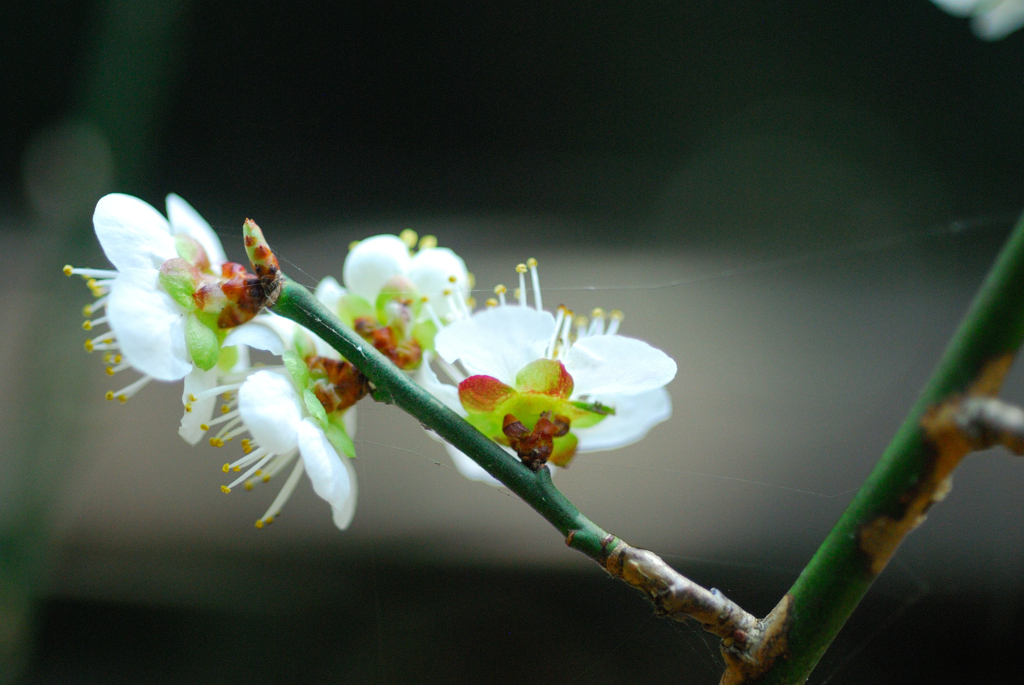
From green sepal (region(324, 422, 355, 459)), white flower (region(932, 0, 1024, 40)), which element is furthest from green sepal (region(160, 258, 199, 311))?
white flower (region(932, 0, 1024, 40))

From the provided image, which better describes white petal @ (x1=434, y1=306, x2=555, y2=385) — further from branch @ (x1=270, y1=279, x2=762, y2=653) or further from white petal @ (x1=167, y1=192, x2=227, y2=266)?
white petal @ (x1=167, y1=192, x2=227, y2=266)

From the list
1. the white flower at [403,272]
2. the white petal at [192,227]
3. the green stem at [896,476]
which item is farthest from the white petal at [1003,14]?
the white petal at [192,227]

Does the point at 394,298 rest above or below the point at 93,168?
above

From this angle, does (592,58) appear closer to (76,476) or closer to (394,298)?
(394,298)

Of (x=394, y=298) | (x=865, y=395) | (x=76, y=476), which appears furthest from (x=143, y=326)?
(x=865, y=395)

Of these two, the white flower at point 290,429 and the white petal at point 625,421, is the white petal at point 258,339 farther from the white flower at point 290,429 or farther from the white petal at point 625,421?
the white petal at point 625,421

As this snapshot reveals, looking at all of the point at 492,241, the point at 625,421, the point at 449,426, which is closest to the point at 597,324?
the point at 625,421

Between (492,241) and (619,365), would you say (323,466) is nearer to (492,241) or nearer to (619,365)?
(619,365)
